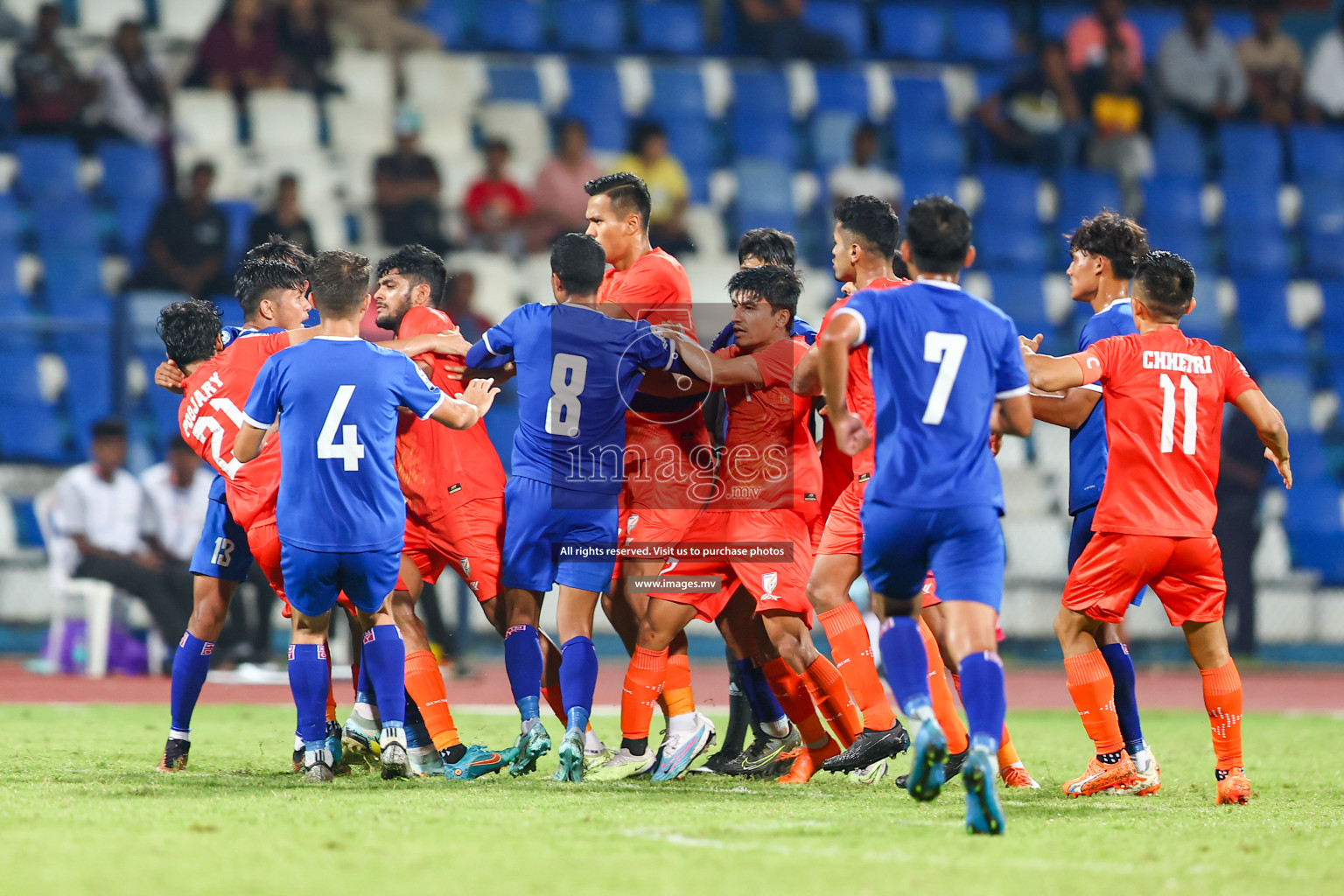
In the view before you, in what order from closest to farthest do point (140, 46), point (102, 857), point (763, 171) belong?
point (102, 857)
point (140, 46)
point (763, 171)

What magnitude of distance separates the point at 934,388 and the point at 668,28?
1348cm

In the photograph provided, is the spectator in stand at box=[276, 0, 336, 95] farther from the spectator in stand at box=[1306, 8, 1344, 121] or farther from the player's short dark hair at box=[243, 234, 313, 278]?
the spectator in stand at box=[1306, 8, 1344, 121]

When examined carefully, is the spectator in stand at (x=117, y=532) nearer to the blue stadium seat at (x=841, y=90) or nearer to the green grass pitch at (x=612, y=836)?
the green grass pitch at (x=612, y=836)

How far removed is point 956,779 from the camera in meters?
7.09

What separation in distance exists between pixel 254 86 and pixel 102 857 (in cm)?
1286

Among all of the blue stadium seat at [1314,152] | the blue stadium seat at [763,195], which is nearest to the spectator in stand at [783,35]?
the blue stadium seat at [763,195]

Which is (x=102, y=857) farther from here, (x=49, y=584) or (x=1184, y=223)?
(x=1184, y=223)

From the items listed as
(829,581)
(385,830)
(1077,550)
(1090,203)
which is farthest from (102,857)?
(1090,203)

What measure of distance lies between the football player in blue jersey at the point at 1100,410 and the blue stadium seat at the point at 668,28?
441 inches

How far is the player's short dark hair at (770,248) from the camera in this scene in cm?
789

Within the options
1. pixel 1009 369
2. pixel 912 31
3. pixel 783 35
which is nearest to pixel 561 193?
pixel 783 35

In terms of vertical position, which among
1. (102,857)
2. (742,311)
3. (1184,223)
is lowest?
(102,857)

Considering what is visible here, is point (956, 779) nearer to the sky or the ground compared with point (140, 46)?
nearer to the ground

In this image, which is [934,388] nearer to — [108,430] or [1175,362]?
[1175,362]
